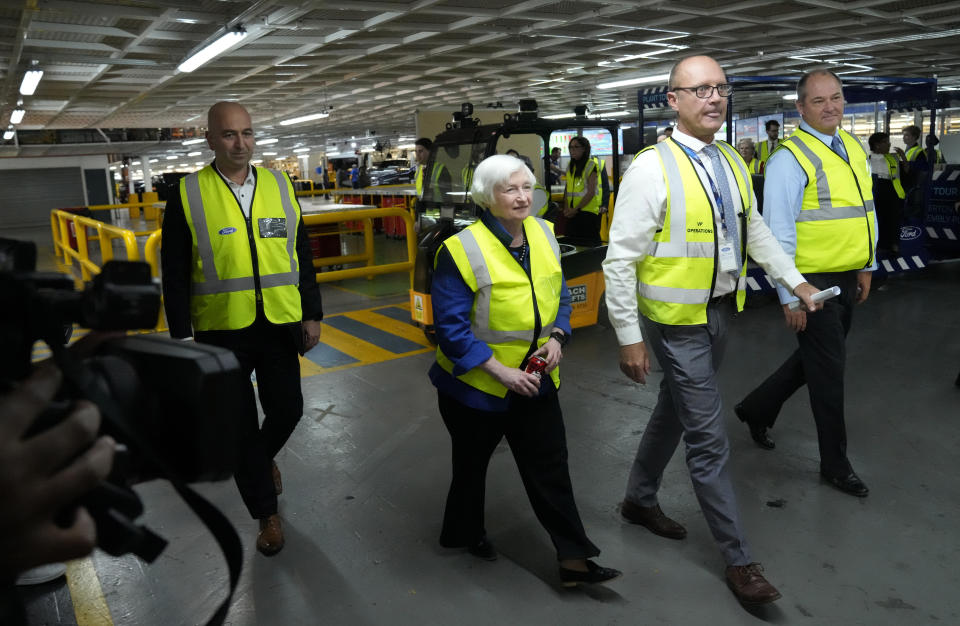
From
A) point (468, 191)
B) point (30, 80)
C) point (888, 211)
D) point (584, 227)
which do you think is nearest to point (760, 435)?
point (468, 191)

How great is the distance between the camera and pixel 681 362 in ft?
9.21

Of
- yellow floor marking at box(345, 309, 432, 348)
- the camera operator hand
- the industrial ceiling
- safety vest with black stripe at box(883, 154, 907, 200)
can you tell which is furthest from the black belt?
the industrial ceiling

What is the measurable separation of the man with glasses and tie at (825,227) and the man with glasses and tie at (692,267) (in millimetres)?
776

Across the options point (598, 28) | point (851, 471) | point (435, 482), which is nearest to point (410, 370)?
point (435, 482)

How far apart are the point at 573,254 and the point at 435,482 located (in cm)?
334

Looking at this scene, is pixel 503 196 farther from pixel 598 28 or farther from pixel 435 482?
pixel 598 28

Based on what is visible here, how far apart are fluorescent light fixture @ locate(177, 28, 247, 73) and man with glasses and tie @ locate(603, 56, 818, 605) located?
952 centimetres

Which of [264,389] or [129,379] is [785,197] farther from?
[129,379]

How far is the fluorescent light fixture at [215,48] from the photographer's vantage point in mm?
10727

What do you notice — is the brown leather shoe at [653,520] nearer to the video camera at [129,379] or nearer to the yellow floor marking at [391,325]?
the video camera at [129,379]

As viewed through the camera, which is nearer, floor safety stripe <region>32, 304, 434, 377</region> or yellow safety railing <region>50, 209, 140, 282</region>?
floor safety stripe <region>32, 304, 434, 377</region>

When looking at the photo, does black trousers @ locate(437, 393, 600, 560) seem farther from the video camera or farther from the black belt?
the video camera

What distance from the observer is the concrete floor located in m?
2.75

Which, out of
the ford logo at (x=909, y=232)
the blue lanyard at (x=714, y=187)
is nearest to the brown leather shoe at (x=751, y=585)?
the blue lanyard at (x=714, y=187)
